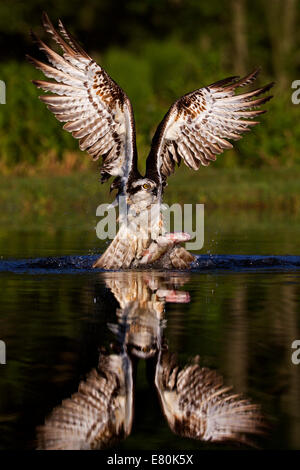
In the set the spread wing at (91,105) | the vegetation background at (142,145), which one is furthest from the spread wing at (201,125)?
the vegetation background at (142,145)

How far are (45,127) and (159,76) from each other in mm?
15418

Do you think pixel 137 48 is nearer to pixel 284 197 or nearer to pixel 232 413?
pixel 284 197

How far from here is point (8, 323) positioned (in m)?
8.34

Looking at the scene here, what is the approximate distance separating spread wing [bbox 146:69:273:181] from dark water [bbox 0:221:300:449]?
3.40 feet

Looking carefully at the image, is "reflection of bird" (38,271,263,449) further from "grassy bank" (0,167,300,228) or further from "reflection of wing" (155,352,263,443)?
"grassy bank" (0,167,300,228)

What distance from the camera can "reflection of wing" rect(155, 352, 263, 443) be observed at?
18.8 ft

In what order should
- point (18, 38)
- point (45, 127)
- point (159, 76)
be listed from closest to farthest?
1. point (45, 127)
2. point (159, 76)
3. point (18, 38)

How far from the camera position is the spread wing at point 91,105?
453 inches

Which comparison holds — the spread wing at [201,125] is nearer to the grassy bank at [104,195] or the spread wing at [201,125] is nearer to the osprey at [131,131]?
the osprey at [131,131]

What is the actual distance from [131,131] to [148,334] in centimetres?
435

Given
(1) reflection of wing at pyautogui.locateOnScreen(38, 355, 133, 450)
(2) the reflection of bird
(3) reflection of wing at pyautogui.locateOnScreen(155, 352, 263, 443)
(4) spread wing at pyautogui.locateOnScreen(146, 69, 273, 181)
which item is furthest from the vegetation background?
(1) reflection of wing at pyautogui.locateOnScreen(38, 355, 133, 450)

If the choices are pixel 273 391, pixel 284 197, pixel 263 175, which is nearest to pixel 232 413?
pixel 273 391

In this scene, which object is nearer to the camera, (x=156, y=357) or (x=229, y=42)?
(x=156, y=357)

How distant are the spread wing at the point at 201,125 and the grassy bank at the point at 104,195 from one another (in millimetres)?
5075
